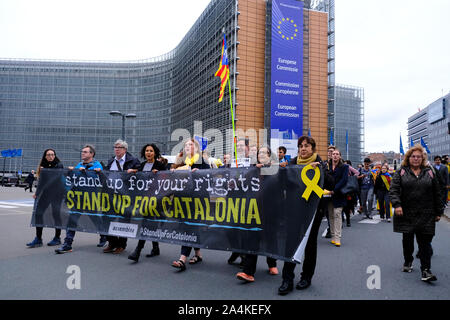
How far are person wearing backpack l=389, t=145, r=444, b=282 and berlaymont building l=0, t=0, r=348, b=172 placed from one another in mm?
14568

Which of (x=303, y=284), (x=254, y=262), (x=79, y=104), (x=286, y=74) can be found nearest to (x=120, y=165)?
(x=254, y=262)

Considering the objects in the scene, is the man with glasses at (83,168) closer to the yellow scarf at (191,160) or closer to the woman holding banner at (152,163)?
the woman holding banner at (152,163)

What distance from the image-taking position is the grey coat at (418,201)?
4.39 m

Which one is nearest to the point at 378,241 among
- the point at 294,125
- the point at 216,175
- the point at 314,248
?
the point at 314,248

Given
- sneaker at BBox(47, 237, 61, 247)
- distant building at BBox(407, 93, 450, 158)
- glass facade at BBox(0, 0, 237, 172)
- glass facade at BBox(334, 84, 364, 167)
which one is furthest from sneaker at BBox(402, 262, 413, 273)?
distant building at BBox(407, 93, 450, 158)

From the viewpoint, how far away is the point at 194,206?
16.4 ft

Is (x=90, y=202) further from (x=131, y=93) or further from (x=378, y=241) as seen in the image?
(x=131, y=93)

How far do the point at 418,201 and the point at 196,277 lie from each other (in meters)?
3.23

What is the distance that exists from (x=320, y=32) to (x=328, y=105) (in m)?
12.6

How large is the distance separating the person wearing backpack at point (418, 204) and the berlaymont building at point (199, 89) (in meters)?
14.6

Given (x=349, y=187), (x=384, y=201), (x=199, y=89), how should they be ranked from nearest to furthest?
(x=349, y=187) < (x=384, y=201) < (x=199, y=89)

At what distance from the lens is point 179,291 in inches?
151

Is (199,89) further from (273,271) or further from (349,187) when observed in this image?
(273,271)

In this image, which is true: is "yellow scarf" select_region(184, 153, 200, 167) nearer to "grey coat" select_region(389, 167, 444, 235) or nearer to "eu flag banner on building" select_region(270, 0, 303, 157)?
"grey coat" select_region(389, 167, 444, 235)
